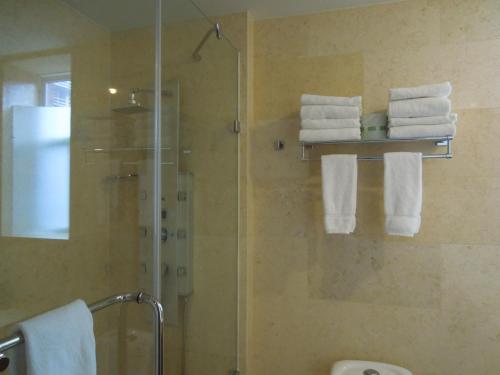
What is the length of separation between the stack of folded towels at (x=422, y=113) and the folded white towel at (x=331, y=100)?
15cm

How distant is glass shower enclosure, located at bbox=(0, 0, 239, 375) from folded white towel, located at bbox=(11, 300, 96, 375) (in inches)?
9.3

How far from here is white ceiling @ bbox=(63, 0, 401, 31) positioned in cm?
128

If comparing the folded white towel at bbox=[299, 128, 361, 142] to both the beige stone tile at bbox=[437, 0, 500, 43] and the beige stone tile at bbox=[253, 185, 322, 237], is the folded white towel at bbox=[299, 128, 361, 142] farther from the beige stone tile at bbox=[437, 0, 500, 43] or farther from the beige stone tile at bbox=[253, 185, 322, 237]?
the beige stone tile at bbox=[437, 0, 500, 43]

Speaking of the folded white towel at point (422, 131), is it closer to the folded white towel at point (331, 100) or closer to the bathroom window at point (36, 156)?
the folded white towel at point (331, 100)

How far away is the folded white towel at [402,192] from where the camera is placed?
1.43 meters

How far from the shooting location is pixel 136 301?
106cm

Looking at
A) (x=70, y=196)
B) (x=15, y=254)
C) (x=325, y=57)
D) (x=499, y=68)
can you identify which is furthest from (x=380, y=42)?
(x=15, y=254)

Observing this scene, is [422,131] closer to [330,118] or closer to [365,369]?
[330,118]

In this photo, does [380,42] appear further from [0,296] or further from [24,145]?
[0,296]

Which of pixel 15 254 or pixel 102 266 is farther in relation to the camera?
pixel 102 266

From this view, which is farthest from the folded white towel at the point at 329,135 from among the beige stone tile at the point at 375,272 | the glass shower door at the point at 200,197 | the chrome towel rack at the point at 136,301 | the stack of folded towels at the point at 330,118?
the chrome towel rack at the point at 136,301

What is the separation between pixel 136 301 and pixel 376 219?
1175mm

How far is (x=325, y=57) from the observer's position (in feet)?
5.63

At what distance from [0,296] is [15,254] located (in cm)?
13
